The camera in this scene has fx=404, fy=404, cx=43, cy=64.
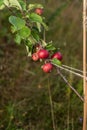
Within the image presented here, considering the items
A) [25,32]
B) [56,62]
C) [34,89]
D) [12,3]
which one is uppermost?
[12,3]

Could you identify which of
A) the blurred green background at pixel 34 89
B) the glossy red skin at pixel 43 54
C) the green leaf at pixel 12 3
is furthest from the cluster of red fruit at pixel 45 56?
the blurred green background at pixel 34 89

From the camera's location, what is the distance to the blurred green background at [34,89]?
326 cm

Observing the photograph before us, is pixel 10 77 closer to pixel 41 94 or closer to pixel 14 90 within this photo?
pixel 14 90

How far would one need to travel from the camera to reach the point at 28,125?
321 cm

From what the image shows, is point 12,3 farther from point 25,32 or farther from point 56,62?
point 56,62

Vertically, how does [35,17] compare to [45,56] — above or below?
above

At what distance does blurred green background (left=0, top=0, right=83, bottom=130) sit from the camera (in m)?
3.26

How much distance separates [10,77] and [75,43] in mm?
1452

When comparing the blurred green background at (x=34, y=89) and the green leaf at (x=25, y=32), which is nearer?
the green leaf at (x=25, y=32)

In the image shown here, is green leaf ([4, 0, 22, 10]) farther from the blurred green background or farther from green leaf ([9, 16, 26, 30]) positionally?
the blurred green background

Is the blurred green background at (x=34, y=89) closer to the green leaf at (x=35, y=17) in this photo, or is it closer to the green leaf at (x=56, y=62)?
the green leaf at (x=35, y=17)

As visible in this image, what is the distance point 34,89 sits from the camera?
12.7 feet

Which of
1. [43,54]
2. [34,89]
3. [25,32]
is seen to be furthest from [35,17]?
[34,89]

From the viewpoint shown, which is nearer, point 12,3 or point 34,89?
point 12,3
